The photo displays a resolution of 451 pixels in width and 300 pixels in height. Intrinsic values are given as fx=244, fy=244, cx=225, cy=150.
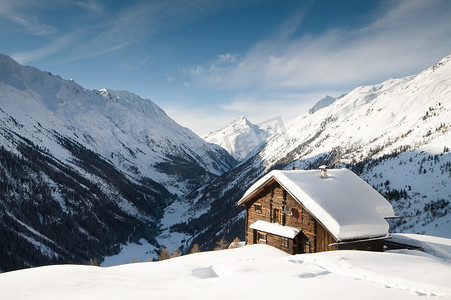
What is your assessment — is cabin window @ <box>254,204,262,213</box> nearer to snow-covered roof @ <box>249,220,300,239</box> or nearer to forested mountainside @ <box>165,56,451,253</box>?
snow-covered roof @ <box>249,220,300,239</box>

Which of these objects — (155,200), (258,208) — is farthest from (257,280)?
(155,200)

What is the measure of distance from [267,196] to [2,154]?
155253mm

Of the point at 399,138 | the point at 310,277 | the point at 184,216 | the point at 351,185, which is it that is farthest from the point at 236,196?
the point at 310,277

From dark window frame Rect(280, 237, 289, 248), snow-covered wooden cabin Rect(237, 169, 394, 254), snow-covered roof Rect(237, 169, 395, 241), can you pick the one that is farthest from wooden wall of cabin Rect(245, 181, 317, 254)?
snow-covered roof Rect(237, 169, 395, 241)

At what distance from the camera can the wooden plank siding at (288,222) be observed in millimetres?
17514

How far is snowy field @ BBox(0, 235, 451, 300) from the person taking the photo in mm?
7320

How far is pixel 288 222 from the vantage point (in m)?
20.5

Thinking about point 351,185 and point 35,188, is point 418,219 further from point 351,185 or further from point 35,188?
point 35,188

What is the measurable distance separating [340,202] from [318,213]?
6.72ft

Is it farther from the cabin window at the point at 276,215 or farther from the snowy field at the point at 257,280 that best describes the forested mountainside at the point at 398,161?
the snowy field at the point at 257,280

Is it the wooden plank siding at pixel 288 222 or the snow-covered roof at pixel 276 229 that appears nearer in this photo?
the wooden plank siding at pixel 288 222

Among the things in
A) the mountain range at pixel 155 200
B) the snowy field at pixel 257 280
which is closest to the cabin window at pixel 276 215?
the snowy field at pixel 257 280

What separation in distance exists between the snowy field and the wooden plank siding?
195 inches

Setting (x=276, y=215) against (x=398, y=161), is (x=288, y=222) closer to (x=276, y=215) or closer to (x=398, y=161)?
(x=276, y=215)
